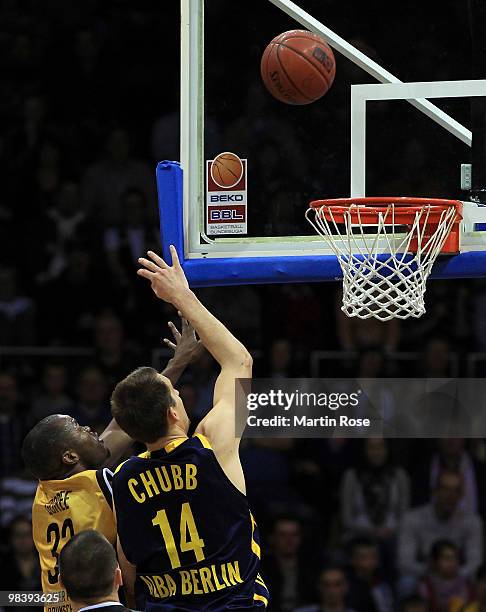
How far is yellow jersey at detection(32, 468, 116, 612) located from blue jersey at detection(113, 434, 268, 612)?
0.61 feet

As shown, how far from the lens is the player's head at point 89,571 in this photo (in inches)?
125

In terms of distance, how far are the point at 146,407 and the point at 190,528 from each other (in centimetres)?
38

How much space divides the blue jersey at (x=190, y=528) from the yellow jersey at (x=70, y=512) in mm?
185

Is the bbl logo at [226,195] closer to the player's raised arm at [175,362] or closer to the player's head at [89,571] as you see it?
the player's raised arm at [175,362]

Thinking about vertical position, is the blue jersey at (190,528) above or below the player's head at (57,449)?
below

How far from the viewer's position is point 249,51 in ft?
14.0

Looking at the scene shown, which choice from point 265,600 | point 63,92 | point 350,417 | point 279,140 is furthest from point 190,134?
point 63,92

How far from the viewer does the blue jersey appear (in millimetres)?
3541

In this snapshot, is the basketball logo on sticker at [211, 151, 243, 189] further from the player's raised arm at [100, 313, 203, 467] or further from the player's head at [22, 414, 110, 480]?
the player's head at [22, 414, 110, 480]

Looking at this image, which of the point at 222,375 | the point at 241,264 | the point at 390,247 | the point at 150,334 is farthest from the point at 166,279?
the point at 150,334

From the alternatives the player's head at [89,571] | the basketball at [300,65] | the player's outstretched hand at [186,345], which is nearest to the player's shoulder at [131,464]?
the player's head at [89,571]

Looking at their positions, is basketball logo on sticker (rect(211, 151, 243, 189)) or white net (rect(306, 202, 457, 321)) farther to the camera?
basketball logo on sticker (rect(211, 151, 243, 189))

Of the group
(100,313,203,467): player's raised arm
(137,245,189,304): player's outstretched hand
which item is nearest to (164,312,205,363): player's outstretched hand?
(100,313,203,467): player's raised arm

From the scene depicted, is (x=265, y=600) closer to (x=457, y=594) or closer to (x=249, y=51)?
(x=249, y=51)
